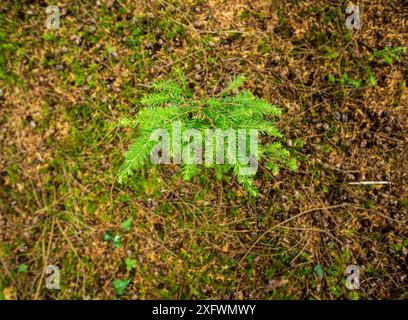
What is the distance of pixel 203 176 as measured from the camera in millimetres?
3338

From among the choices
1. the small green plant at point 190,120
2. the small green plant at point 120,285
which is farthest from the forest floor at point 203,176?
the small green plant at point 190,120

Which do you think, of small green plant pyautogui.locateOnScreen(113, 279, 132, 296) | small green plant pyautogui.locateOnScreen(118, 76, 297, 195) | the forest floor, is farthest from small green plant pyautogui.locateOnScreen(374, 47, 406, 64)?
small green plant pyautogui.locateOnScreen(113, 279, 132, 296)

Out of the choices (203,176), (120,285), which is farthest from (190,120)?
(120,285)

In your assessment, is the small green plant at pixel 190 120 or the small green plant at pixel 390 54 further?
the small green plant at pixel 390 54

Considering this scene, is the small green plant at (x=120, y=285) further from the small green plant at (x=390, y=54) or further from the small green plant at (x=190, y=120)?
the small green plant at (x=390, y=54)

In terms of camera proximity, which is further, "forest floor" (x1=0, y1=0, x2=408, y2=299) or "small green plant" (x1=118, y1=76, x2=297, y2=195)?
"forest floor" (x1=0, y1=0, x2=408, y2=299)

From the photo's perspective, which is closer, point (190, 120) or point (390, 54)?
point (190, 120)

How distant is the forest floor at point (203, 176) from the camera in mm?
3225

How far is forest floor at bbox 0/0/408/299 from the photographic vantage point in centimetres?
322

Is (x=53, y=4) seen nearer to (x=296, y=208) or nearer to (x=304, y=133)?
(x=304, y=133)

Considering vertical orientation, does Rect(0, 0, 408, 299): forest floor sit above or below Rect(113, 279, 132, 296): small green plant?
above

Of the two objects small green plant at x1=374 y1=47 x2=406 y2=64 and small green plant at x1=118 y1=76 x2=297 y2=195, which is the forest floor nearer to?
small green plant at x1=374 y1=47 x2=406 y2=64

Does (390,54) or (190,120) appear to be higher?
(390,54)

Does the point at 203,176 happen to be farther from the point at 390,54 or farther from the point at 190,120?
the point at 390,54
